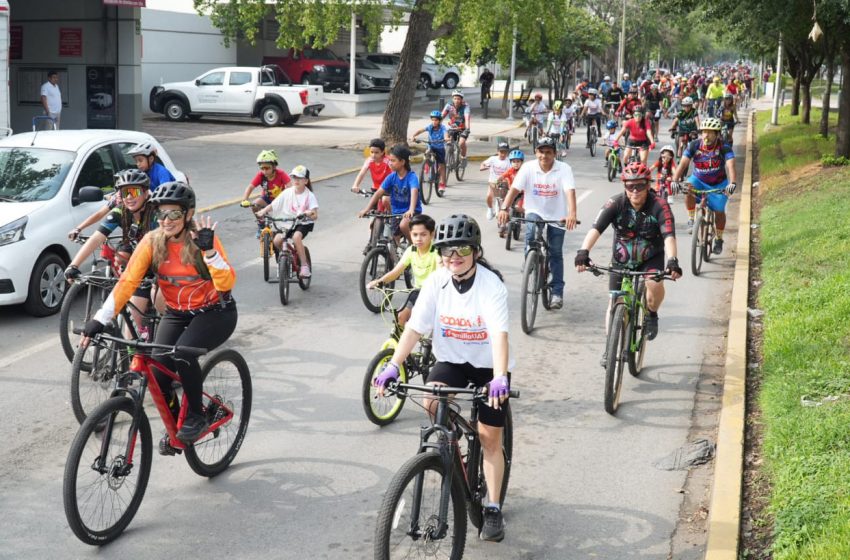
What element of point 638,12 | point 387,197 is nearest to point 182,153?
point 387,197

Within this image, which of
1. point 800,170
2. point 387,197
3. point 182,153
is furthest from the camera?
point 182,153

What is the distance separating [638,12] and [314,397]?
72.9 metres

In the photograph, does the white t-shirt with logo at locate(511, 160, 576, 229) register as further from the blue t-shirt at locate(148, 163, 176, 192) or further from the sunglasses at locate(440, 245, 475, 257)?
the sunglasses at locate(440, 245, 475, 257)

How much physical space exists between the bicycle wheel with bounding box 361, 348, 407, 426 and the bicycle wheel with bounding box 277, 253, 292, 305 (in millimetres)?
3657

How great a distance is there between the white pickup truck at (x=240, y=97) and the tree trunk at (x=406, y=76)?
7.86 meters

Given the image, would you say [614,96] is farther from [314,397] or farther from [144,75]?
[314,397]

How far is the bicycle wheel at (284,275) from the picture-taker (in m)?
11.4

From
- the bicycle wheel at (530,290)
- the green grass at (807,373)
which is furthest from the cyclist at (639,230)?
the bicycle wheel at (530,290)

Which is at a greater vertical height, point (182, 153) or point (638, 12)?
point (638, 12)

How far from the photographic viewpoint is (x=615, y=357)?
26.2 feet

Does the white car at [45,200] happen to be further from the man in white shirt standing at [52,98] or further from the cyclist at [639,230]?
the man in white shirt standing at [52,98]

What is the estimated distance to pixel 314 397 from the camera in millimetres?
8508

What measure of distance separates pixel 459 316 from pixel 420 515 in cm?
112

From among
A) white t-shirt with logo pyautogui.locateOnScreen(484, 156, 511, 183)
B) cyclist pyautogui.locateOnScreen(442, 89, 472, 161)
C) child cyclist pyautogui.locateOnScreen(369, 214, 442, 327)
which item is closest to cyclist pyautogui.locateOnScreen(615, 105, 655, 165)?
cyclist pyautogui.locateOnScreen(442, 89, 472, 161)
